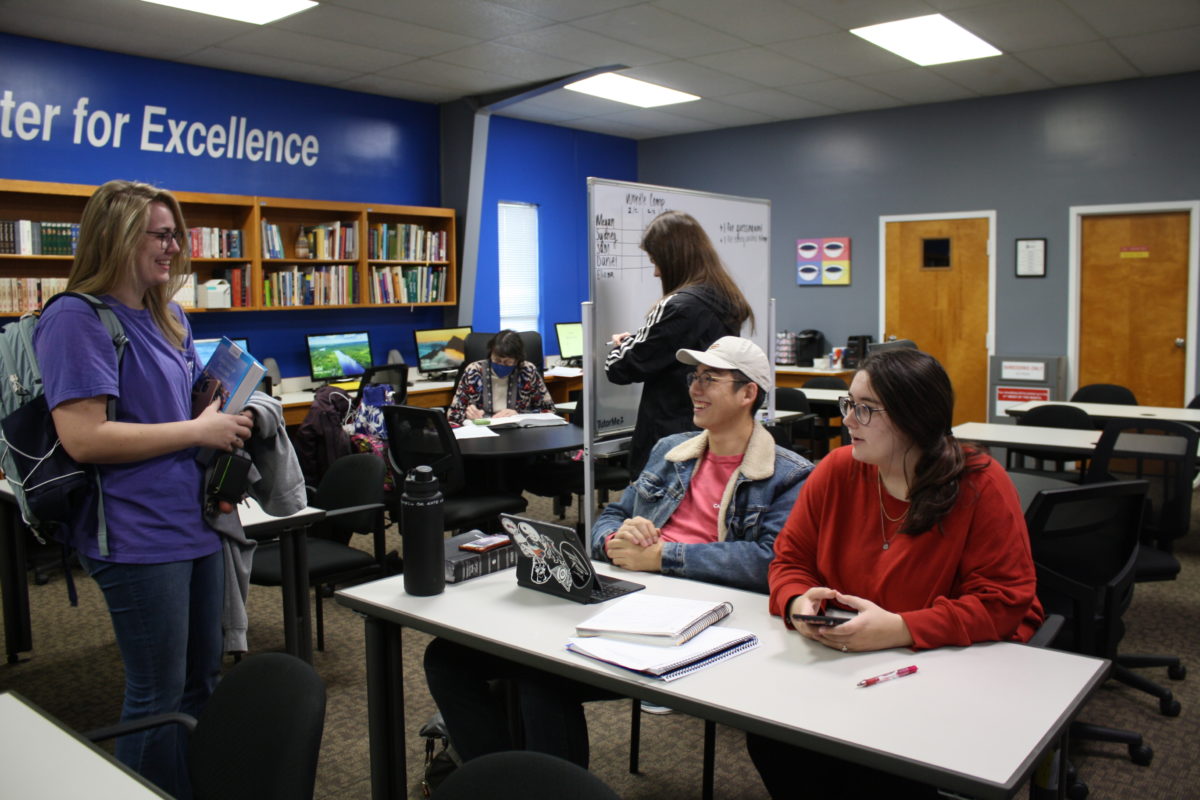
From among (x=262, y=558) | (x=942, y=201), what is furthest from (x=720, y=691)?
(x=942, y=201)

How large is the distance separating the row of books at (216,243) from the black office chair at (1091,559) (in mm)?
5329

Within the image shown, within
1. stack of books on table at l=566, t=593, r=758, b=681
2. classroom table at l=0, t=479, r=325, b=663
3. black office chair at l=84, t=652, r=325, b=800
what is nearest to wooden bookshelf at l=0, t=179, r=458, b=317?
classroom table at l=0, t=479, r=325, b=663

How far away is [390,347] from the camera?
753 centimetres

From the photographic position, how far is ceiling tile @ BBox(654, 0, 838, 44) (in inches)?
199

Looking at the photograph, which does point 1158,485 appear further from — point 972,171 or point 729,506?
point 972,171

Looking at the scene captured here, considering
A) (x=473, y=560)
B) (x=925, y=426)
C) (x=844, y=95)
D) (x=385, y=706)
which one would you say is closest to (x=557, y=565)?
(x=473, y=560)

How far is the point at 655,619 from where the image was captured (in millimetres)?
1793

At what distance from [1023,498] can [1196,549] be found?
260 cm

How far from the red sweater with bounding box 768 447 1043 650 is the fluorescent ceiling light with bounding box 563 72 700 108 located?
5.29 meters

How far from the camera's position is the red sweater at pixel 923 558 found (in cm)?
171

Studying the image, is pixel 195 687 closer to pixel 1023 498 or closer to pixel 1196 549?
pixel 1023 498

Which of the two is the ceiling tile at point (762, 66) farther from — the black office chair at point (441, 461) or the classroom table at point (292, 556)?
the classroom table at point (292, 556)

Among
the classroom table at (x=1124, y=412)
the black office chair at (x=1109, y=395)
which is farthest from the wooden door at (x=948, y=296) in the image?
the classroom table at (x=1124, y=412)

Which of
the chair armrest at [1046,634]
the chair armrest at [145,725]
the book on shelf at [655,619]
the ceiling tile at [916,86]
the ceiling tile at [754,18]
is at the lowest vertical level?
the chair armrest at [145,725]
